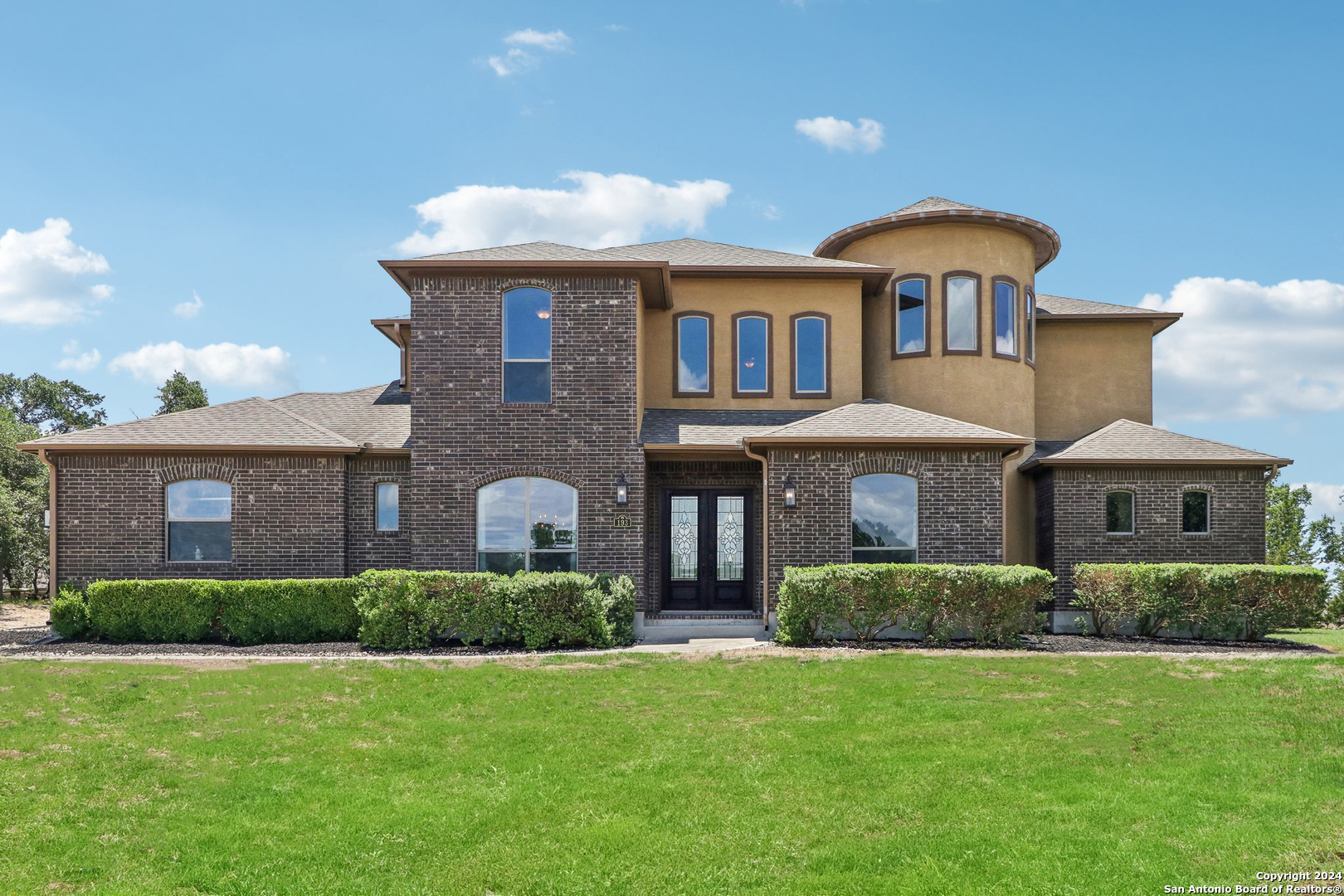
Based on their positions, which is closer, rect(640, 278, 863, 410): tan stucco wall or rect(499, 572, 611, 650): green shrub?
rect(499, 572, 611, 650): green shrub

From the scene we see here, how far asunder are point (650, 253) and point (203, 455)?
8.99m

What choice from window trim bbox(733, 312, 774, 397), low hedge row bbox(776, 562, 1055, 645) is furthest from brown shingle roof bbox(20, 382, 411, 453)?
low hedge row bbox(776, 562, 1055, 645)

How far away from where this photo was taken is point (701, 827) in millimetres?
6266

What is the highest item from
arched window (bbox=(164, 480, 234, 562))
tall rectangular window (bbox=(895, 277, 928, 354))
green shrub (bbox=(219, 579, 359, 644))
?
tall rectangular window (bbox=(895, 277, 928, 354))

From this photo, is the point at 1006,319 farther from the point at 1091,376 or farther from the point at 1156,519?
the point at 1156,519

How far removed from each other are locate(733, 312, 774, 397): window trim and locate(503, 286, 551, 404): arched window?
4053mm

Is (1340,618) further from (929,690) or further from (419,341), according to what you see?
(419,341)

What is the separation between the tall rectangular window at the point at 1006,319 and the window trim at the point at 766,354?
443 centimetres

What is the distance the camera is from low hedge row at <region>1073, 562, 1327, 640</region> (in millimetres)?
15062

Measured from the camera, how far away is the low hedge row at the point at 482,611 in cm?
1406

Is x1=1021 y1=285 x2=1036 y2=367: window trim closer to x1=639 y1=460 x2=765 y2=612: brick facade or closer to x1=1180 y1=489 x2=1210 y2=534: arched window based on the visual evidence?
x1=1180 y1=489 x2=1210 y2=534: arched window

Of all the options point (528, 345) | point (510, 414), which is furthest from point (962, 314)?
point (510, 414)

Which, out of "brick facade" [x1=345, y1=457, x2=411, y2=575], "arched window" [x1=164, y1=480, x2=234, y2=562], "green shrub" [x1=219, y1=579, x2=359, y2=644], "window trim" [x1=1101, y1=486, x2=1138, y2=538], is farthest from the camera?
"window trim" [x1=1101, y1=486, x2=1138, y2=538]

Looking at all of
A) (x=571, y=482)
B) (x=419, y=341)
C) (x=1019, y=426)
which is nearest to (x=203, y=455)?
(x=419, y=341)
